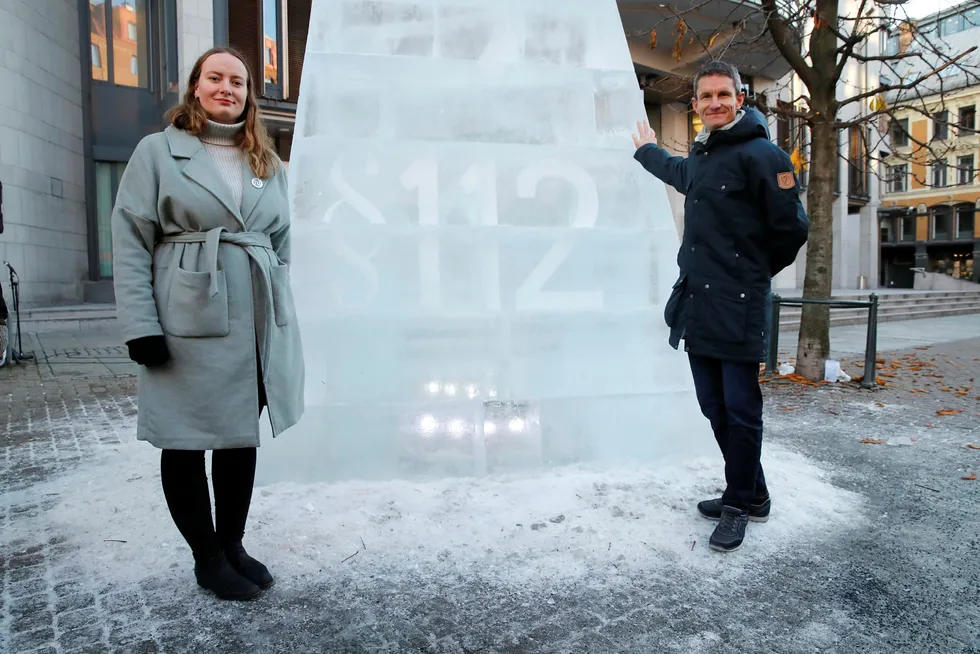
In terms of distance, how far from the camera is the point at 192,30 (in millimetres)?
15016

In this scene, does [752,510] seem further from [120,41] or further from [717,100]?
[120,41]

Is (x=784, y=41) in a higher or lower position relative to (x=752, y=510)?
higher

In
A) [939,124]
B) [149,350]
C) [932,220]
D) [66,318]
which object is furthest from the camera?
[932,220]

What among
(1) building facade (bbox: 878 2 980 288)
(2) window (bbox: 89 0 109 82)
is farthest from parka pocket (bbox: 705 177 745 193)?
(1) building facade (bbox: 878 2 980 288)

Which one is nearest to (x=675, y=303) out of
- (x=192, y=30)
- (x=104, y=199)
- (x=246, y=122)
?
(x=246, y=122)

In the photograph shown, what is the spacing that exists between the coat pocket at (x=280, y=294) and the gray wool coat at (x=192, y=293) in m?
0.04

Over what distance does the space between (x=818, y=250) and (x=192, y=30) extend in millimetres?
14150

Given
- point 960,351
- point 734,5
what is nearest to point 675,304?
point 960,351

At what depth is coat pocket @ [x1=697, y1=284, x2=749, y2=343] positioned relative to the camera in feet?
9.39

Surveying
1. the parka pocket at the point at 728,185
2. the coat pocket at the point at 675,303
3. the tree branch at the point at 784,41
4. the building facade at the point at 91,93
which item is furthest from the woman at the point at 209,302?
the building facade at the point at 91,93

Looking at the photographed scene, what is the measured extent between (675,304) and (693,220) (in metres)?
0.40

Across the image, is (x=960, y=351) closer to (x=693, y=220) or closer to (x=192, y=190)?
(x=693, y=220)

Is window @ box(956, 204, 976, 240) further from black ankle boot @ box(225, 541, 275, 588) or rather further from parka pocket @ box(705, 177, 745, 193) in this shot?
black ankle boot @ box(225, 541, 275, 588)

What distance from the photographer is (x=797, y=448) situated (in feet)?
15.1
